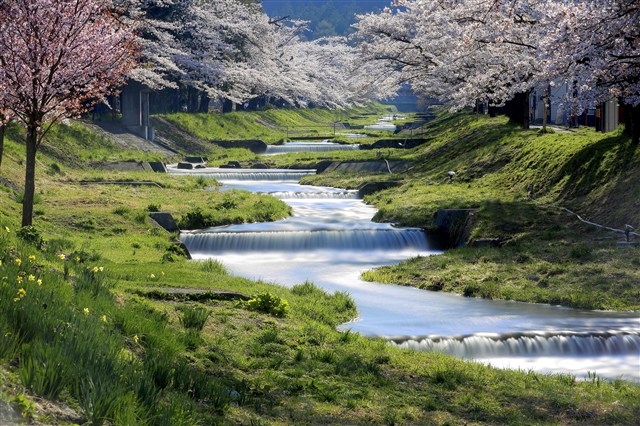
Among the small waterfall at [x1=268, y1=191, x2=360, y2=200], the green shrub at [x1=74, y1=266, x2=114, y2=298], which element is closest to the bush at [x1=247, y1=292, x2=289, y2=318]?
the green shrub at [x1=74, y1=266, x2=114, y2=298]

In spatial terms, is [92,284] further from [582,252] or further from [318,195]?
[318,195]

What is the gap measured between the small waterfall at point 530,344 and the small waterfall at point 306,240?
1004 cm

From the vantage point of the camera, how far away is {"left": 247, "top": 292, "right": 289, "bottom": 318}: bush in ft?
39.4

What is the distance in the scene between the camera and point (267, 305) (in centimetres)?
1209

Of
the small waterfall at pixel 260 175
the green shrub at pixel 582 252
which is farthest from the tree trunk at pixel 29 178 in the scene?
the small waterfall at pixel 260 175

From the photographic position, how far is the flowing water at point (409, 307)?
12984mm

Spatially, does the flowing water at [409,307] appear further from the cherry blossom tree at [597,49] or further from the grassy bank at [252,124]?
the grassy bank at [252,124]

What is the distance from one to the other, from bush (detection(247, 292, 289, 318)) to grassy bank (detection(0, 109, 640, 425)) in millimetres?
21

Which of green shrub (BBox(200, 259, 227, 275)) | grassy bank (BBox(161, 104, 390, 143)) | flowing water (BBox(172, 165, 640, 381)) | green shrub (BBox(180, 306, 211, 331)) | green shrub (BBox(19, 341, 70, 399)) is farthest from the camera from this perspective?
grassy bank (BBox(161, 104, 390, 143))

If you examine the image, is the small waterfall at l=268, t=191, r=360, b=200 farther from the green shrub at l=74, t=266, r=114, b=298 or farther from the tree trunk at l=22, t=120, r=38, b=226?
the green shrub at l=74, t=266, r=114, b=298

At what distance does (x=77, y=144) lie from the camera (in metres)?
39.4

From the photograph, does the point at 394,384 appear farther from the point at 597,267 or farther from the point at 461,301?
the point at 597,267

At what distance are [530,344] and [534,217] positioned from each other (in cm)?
964

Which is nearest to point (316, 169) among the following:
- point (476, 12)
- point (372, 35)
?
point (372, 35)
